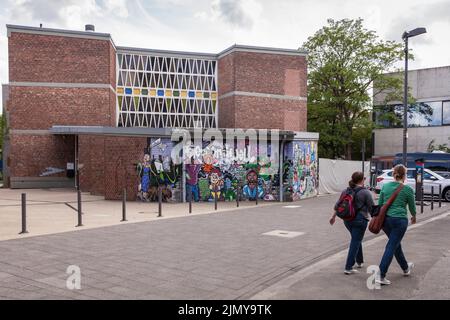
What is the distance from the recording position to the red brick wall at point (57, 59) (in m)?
26.1

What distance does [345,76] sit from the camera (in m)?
36.1

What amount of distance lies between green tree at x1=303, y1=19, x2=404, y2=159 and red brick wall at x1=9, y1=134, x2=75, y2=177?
72.7 feet

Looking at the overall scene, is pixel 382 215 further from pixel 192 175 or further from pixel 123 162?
pixel 123 162

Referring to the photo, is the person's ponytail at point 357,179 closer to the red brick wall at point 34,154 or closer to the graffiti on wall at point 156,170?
the graffiti on wall at point 156,170

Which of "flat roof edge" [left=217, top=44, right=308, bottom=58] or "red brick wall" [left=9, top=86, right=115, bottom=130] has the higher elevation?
"flat roof edge" [left=217, top=44, right=308, bottom=58]

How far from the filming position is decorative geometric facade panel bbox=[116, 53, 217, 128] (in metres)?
31.8

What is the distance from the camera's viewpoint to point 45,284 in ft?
18.9

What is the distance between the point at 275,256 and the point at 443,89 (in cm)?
3897

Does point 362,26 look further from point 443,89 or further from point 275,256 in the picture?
point 275,256

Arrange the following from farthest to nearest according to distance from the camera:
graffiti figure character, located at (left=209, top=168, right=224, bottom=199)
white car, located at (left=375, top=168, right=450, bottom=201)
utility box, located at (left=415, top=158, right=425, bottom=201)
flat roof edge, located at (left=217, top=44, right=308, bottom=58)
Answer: flat roof edge, located at (left=217, top=44, right=308, bottom=58), white car, located at (left=375, top=168, right=450, bottom=201), graffiti figure character, located at (left=209, top=168, right=224, bottom=199), utility box, located at (left=415, top=158, right=425, bottom=201)

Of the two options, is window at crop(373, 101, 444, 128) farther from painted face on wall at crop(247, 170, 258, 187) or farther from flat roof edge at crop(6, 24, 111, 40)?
flat roof edge at crop(6, 24, 111, 40)

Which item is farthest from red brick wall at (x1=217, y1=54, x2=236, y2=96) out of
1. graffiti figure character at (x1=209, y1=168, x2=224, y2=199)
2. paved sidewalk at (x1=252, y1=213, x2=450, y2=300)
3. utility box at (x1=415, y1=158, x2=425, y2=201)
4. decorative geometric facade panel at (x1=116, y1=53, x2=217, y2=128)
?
paved sidewalk at (x1=252, y1=213, x2=450, y2=300)

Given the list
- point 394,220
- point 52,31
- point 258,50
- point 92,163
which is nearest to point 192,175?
point 92,163
